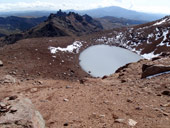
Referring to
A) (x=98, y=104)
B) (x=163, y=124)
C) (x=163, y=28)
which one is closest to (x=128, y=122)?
(x=163, y=124)

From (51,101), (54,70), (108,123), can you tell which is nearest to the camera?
(108,123)

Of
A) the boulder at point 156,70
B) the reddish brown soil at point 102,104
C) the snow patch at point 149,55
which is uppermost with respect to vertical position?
the boulder at point 156,70

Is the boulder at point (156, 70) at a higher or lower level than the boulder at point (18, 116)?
higher

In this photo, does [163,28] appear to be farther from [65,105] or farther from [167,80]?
[65,105]

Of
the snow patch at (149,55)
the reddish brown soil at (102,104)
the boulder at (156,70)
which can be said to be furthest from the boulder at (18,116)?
the snow patch at (149,55)

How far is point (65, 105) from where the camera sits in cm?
821

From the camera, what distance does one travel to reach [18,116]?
17.8 feet

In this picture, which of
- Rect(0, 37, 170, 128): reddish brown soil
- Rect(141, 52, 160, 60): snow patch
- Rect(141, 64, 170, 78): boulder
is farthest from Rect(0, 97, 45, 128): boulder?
Rect(141, 52, 160, 60): snow patch

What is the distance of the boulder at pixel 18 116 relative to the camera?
201 inches

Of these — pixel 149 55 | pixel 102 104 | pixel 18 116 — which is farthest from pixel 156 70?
pixel 149 55

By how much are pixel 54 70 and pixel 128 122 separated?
25337mm

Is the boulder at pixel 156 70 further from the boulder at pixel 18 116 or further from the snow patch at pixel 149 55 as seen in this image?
the snow patch at pixel 149 55

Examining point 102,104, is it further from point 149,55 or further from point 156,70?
point 149,55

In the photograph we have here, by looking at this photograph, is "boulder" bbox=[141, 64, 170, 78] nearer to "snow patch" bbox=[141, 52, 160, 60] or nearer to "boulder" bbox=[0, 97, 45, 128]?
"boulder" bbox=[0, 97, 45, 128]
